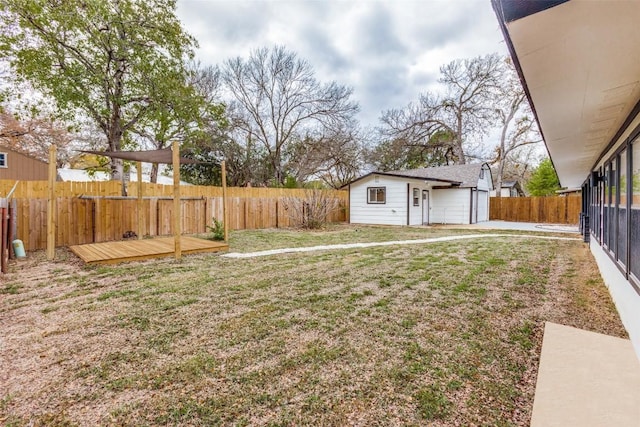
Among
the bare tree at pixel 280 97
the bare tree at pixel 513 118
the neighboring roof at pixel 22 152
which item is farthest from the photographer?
the bare tree at pixel 513 118

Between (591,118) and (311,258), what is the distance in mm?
4641

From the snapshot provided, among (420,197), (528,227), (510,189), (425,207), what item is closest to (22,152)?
(420,197)

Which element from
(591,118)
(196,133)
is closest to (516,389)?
(591,118)

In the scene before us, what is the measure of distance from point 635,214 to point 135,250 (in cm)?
752

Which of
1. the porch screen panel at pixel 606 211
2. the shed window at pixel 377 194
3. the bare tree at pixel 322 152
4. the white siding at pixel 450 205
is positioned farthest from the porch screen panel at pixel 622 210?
the bare tree at pixel 322 152

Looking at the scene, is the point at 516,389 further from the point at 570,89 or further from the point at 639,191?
the point at 639,191

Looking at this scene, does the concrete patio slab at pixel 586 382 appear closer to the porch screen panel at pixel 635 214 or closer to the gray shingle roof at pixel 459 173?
the porch screen panel at pixel 635 214

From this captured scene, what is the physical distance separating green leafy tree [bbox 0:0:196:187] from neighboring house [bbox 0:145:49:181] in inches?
379

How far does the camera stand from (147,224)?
9156mm

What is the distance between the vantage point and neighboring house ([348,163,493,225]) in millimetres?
13773

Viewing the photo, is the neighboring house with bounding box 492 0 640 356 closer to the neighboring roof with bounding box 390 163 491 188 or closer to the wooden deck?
the wooden deck

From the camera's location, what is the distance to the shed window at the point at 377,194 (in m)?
14.2

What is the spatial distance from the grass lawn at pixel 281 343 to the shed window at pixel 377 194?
933 cm

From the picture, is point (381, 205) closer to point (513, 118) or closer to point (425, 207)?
point (425, 207)
